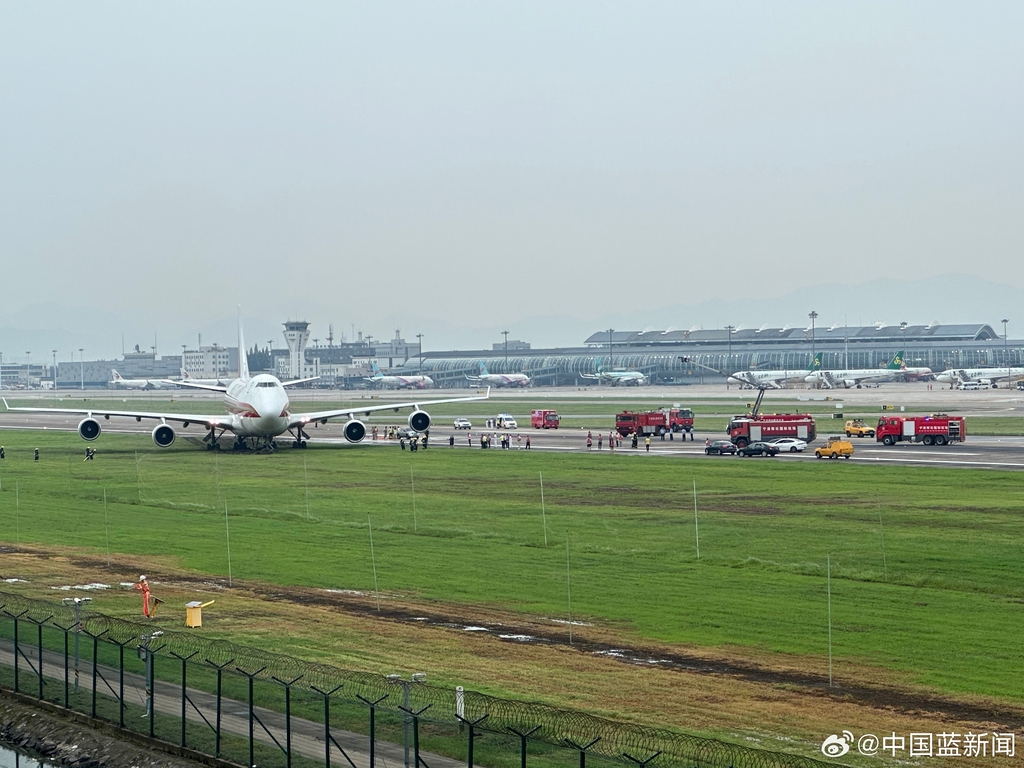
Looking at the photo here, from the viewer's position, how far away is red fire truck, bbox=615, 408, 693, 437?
123 m

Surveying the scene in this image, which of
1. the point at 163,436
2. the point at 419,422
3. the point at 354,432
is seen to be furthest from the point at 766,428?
the point at 163,436

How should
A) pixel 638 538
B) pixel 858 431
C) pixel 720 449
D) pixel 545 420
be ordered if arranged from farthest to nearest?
pixel 545 420
pixel 858 431
pixel 720 449
pixel 638 538

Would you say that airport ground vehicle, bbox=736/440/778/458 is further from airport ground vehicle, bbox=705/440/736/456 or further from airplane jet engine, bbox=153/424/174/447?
airplane jet engine, bbox=153/424/174/447

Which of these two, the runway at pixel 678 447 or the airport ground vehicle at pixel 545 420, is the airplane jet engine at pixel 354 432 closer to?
the runway at pixel 678 447

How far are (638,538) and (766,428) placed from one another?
53171mm

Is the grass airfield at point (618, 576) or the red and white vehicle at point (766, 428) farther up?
the red and white vehicle at point (766, 428)

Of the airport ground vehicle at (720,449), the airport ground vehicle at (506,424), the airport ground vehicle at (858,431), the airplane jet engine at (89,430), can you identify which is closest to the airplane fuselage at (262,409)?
the airplane jet engine at (89,430)

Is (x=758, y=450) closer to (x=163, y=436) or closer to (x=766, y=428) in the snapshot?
(x=766, y=428)

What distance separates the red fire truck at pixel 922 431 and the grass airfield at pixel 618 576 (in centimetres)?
2498

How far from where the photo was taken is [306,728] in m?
24.0

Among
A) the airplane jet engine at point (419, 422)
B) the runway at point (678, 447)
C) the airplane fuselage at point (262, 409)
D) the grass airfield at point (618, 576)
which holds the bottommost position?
the runway at point (678, 447)

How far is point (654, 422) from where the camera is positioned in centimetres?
12475

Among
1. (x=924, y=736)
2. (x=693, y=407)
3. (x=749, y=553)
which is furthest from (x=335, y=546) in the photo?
(x=693, y=407)

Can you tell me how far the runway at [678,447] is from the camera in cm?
9169
